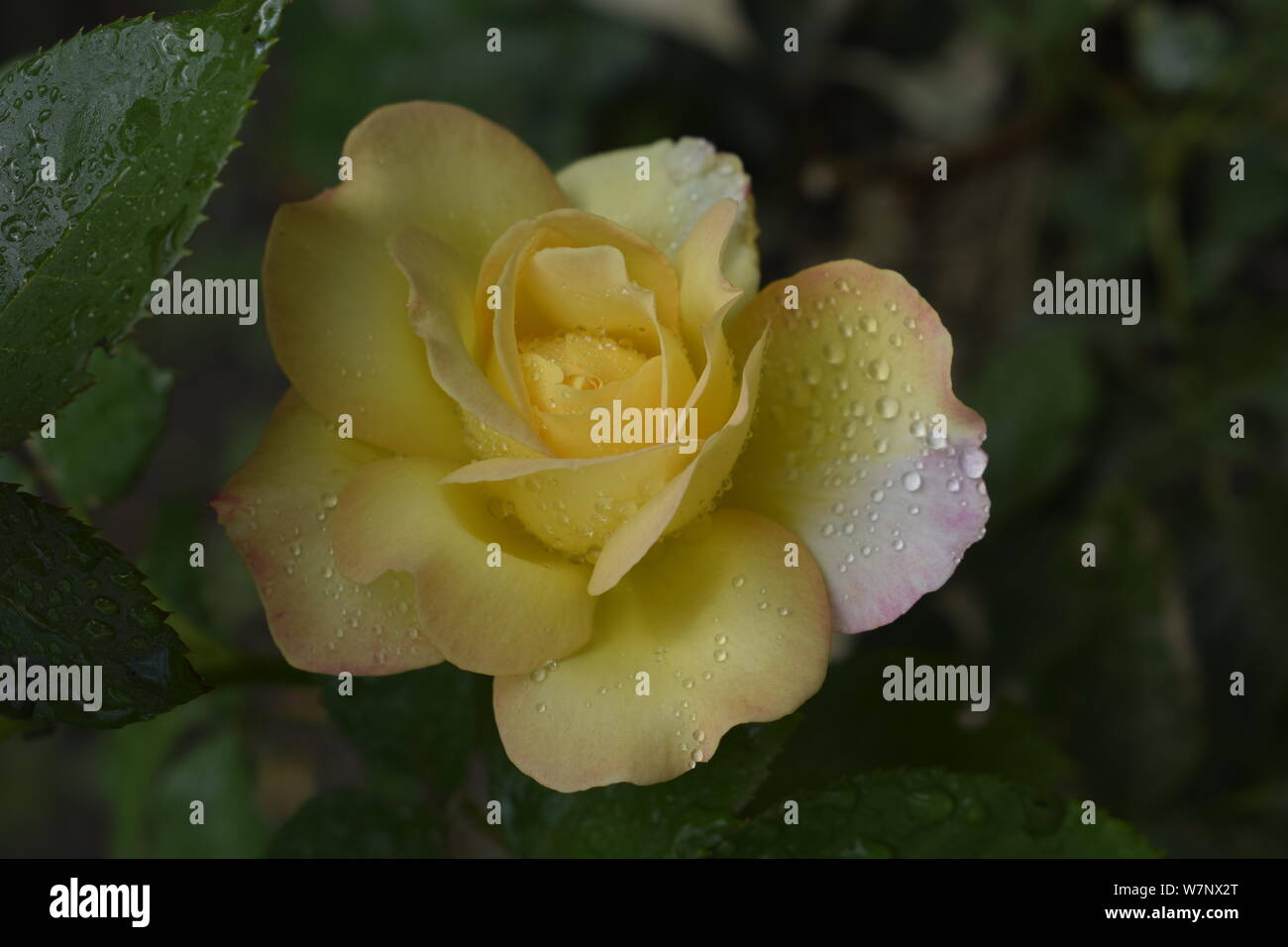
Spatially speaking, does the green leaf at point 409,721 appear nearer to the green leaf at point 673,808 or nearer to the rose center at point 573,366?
the green leaf at point 673,808

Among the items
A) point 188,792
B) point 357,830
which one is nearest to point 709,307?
point 357,830

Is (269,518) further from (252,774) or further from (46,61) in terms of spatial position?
(252,774)

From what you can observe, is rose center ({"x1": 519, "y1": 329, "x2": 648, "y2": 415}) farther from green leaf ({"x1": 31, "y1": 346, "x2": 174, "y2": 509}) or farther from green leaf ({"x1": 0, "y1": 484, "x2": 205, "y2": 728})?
green leaf ({"x1": 31, "y1": 346, "x2": 174, "y2": 509})

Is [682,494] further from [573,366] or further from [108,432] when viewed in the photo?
[108,432]

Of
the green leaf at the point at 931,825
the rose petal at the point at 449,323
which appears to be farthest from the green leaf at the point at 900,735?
the rose petal at the point at 449,323

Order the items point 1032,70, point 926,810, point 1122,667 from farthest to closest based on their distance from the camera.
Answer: point 1032,70 < point 1122,667 < point 926,810

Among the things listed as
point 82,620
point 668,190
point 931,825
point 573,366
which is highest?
point 668,190

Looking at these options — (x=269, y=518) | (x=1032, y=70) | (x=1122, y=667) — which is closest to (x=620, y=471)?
(x=269, y=518)
